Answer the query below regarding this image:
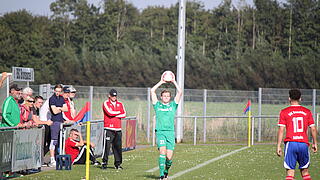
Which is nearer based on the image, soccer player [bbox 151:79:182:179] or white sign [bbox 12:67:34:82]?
soccer player [bbox 151:79:182:179]

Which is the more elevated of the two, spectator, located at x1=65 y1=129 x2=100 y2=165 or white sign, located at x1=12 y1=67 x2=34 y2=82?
white sign, located at x1=12 y1=67 x2=34 y2=82

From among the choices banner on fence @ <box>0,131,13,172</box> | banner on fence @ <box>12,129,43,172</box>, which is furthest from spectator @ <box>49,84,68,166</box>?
banner on fence @ <box>0,131,13,172</box>

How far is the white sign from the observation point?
60.2 ft

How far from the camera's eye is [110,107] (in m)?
16.2

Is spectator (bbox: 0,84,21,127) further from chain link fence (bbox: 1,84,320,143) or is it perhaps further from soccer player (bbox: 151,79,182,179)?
chain link fence (bbox: 1,84,320,143)

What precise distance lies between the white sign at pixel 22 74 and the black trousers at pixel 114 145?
3.80m

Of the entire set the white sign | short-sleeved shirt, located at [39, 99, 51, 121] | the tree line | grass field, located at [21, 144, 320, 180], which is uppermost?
the tree line

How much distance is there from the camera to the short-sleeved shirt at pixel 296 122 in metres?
11.0

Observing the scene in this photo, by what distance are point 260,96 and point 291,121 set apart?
69.4 ft

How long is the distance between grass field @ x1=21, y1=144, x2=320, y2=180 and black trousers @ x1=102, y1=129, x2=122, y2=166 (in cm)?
28

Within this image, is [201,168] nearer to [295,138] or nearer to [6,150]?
[6,150]

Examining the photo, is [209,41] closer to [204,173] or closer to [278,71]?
[278,71]

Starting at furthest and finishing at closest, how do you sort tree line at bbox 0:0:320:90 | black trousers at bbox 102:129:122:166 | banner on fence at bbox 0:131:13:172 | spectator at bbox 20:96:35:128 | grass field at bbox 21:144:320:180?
tree line at bbox 0:0:320:90
spectator at bbox 20:96:35:128
black trousers at bbox 102:129:122:166
grass field at bbox 21:144:320:180
banner on fence at bbox 0:131:13:172

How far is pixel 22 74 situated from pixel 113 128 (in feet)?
13.4
